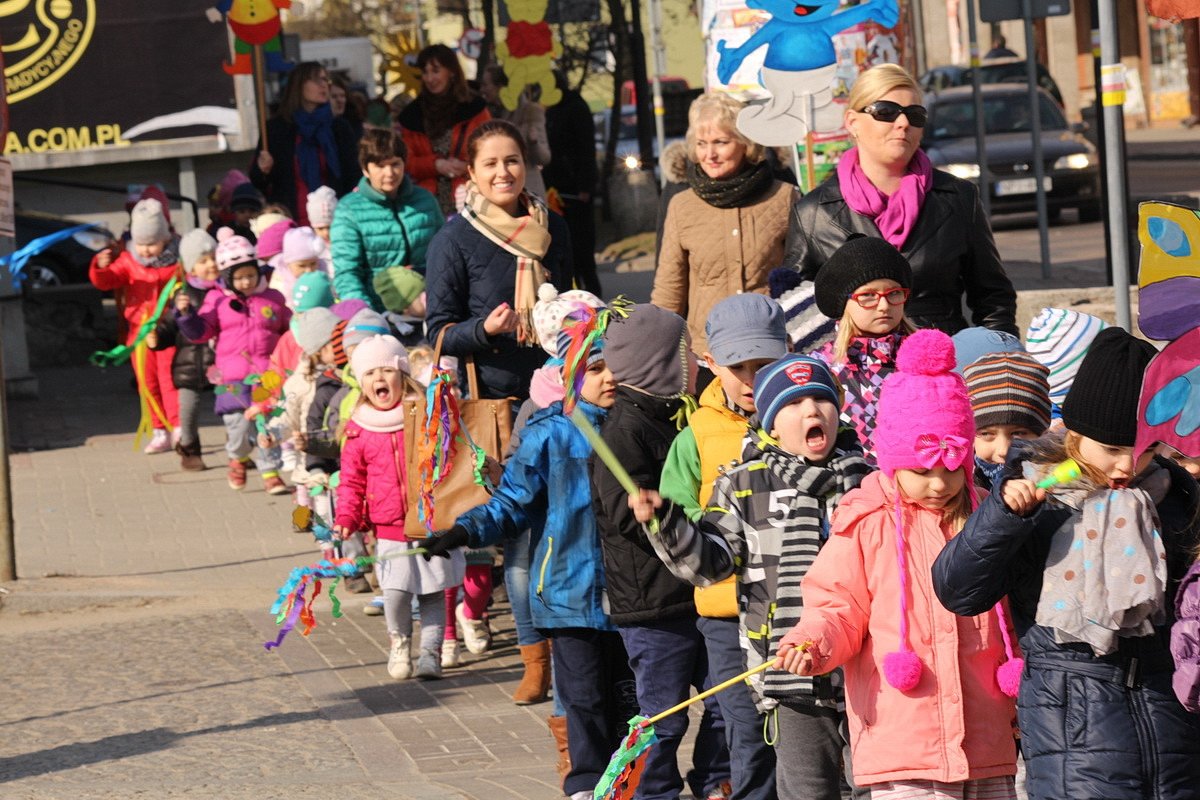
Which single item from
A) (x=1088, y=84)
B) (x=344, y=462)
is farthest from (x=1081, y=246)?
(x=1088, y=84)

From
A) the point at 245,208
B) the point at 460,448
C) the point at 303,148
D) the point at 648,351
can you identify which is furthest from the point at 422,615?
the point at 245,208

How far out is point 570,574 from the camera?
20.8 ft

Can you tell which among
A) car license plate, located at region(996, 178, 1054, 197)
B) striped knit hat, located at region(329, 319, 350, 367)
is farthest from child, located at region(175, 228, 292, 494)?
car license plate, located at region(996, 178, 1054, 197)

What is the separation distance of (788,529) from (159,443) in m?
9.86

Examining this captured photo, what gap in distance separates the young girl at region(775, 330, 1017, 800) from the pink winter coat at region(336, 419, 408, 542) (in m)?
3.73

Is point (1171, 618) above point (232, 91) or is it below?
below

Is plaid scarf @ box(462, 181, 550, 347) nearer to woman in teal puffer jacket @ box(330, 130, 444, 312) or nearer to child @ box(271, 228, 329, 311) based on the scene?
woman in teal puffer jacket @ box(330, 130, 444, 312)

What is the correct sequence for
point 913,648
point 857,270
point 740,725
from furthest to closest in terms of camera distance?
point 857,270
point 740,725
point 913,648

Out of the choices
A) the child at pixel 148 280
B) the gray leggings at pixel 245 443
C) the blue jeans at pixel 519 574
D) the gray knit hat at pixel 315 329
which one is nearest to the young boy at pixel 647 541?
the blue jeans at pixel 519 574

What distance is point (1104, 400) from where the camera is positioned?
413cm

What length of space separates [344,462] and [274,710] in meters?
1.08

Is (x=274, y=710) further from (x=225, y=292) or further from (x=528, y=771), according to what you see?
(x=225, y=292)

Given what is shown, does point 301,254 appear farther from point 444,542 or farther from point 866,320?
point 866,320

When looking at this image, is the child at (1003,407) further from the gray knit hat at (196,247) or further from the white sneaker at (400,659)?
the gray knit hat at (196,247)
